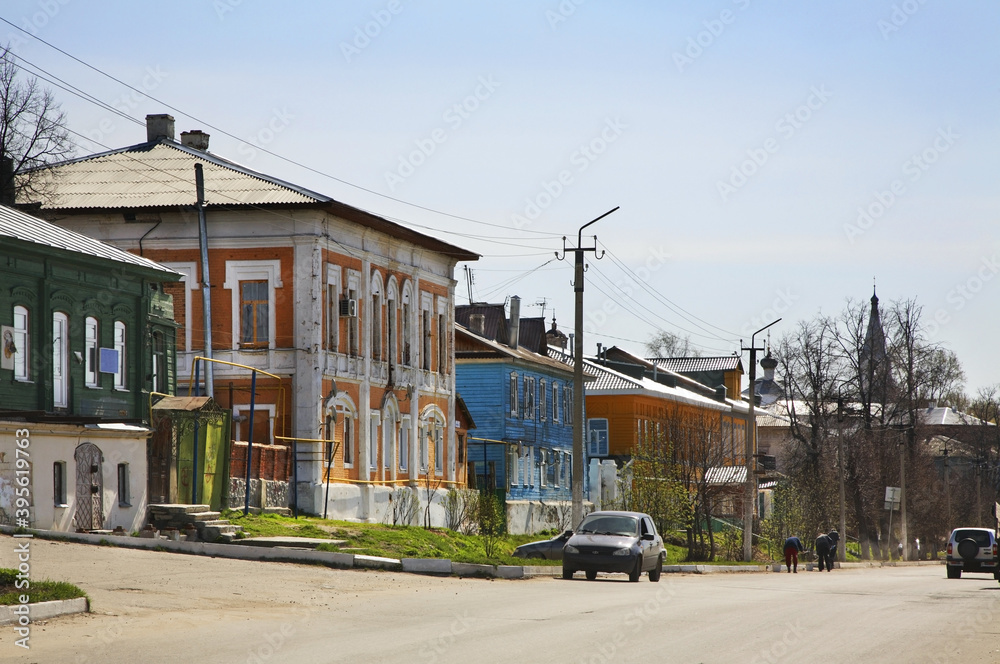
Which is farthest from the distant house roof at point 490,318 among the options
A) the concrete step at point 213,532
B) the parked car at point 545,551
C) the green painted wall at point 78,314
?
the concrete step at point 213,532

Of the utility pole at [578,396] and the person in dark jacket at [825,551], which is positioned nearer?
the utility pole at [578,396]

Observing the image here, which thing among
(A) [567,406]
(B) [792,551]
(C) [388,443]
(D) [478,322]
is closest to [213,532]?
(C) [388,443]

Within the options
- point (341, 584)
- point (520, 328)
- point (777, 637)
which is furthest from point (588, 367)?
point (777, 637)

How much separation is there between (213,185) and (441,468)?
1431 centimetres

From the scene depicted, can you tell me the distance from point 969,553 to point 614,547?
50.6 feet

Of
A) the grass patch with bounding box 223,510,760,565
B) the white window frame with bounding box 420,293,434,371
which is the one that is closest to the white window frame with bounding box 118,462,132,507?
the grass patch with bounding box 223,510,760,565

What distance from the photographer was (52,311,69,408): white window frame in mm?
28984

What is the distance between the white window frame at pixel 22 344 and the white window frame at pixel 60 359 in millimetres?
728

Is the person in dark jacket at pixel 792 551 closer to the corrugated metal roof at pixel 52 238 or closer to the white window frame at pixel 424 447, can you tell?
the white window frame at pixel 424 447

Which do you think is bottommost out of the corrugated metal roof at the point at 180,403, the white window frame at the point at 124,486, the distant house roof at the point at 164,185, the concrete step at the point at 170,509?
the concrete step at the point at 170,509

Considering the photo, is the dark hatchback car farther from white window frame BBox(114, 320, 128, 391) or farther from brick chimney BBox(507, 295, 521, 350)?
brick chimney BBox(507, 295, 521, 350)

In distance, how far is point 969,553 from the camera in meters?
38.3

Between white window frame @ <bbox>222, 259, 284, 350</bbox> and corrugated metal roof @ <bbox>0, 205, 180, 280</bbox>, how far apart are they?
7811 mm

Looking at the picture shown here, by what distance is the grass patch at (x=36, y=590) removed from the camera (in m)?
15.3
